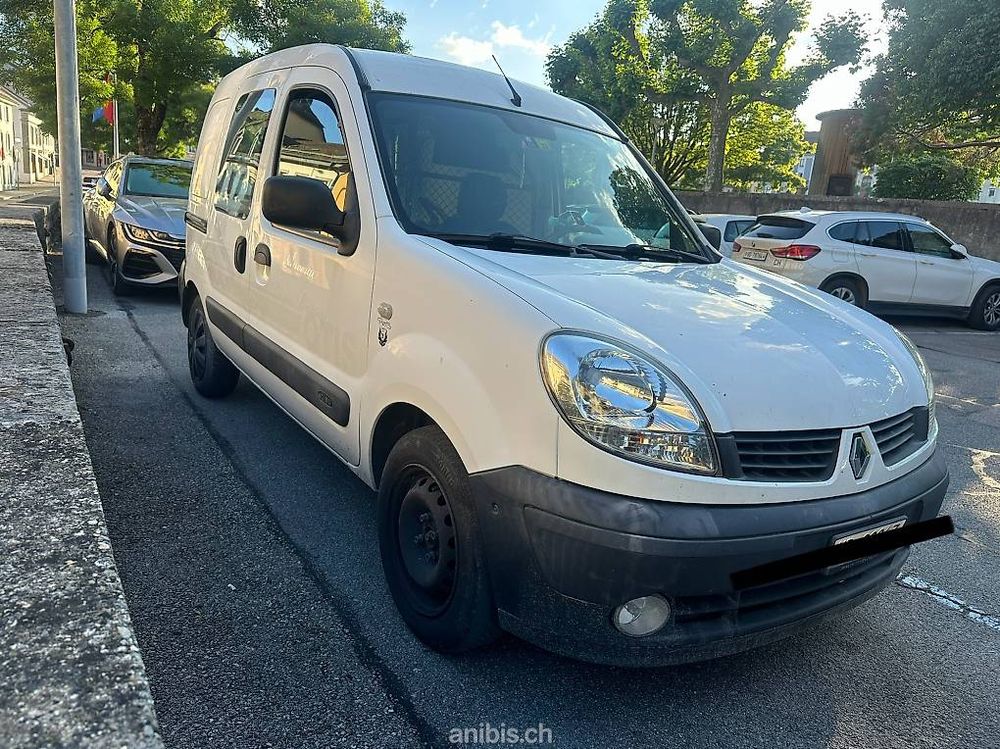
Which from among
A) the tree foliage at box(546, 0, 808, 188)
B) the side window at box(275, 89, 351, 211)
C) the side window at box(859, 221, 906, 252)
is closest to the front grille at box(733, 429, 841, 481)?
the side window at box(275, 89, 351, 211)

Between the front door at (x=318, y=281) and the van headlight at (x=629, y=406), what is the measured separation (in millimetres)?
1064

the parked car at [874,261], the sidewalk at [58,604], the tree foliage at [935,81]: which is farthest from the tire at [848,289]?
the sidewalk at [58,604]

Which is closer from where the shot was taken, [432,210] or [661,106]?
[432,210]

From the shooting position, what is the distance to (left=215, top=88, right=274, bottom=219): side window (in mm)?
3961

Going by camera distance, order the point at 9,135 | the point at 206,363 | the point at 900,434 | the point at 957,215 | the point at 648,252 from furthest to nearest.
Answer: the point at 9,135
the point at 957,215
the point at 206,363
the point at 648,252
the point at 900,434

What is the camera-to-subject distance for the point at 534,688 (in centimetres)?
231

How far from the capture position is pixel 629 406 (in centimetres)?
192

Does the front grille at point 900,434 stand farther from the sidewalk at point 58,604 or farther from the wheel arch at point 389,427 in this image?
the sidewalk at point 58,604

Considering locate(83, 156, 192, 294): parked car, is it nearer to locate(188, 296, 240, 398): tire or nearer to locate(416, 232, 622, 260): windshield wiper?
locate(188, 296, 240, 398): tire

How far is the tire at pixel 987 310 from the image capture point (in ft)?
35.7

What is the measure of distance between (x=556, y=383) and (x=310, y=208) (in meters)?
1.33

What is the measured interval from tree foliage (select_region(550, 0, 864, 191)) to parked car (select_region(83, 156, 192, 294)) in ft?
56.3

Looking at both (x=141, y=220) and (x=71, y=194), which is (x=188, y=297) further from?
(x=141, y=220)

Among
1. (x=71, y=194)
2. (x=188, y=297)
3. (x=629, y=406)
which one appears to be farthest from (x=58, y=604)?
(x=71, y=194)
